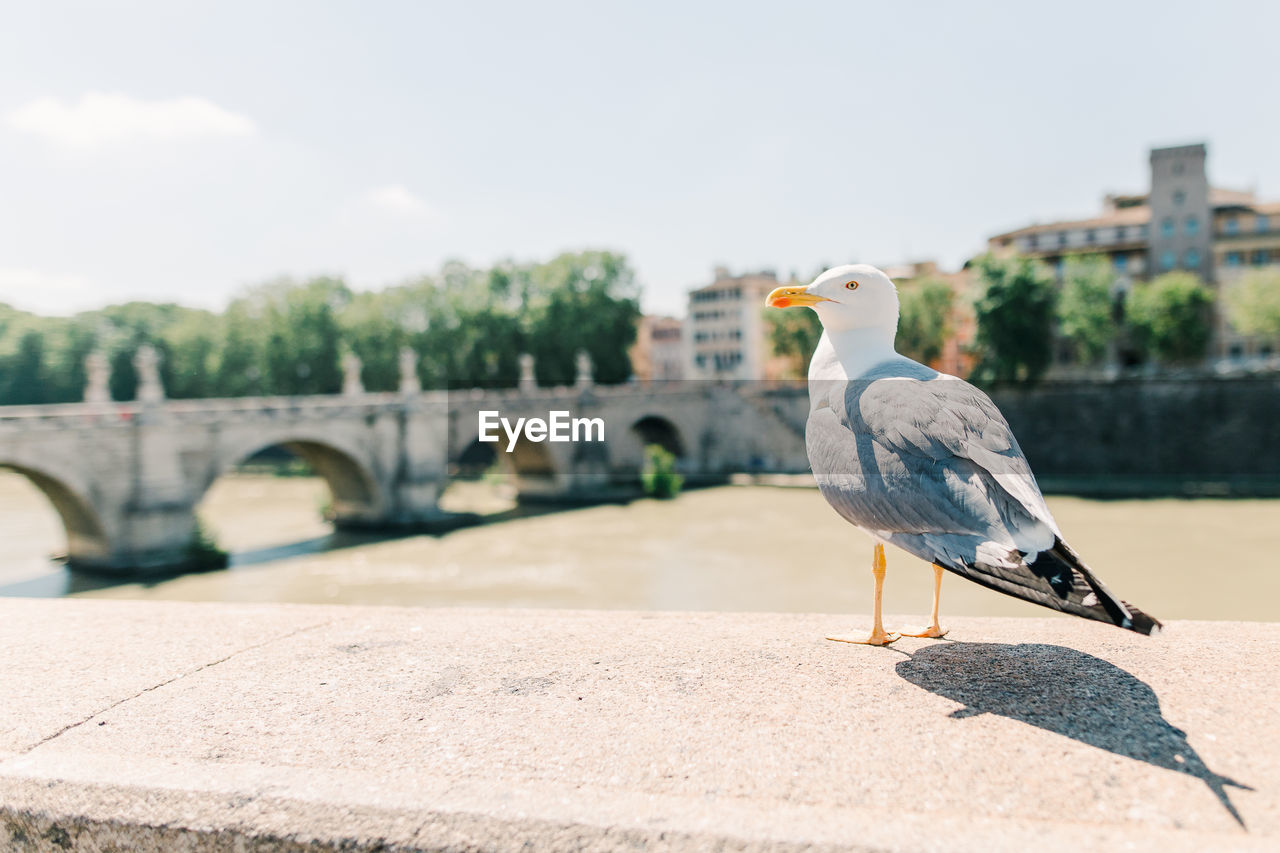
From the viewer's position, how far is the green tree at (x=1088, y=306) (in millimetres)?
41219

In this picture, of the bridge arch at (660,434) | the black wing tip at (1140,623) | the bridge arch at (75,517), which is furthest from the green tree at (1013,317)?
the black wing tip at (1140,623)

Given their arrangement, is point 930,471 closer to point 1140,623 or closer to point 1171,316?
point 1140,623

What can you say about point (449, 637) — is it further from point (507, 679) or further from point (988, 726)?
point (988, 726)

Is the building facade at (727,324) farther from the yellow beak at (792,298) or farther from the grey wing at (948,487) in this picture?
the grey wing at (948,487)

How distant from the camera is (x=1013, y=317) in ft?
127

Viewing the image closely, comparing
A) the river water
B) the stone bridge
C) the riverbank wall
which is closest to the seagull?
the river water

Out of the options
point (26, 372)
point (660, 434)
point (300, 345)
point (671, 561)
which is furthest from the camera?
point (300, 345)

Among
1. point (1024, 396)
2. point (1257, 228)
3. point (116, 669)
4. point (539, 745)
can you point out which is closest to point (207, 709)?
point (116, 669)

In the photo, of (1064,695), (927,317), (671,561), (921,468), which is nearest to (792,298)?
(921,468)

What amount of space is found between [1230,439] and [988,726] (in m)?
42.6

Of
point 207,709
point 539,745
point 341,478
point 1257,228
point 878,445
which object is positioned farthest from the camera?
point 1257,228

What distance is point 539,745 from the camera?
7.11 feet

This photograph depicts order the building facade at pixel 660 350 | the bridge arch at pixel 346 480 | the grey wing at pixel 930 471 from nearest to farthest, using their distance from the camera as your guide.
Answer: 1. the grey wing at pixel 930 471
2. the bridge arch at pixel 346 480
3. the building facade at pixel 660 350

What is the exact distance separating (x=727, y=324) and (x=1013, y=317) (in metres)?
27.1
